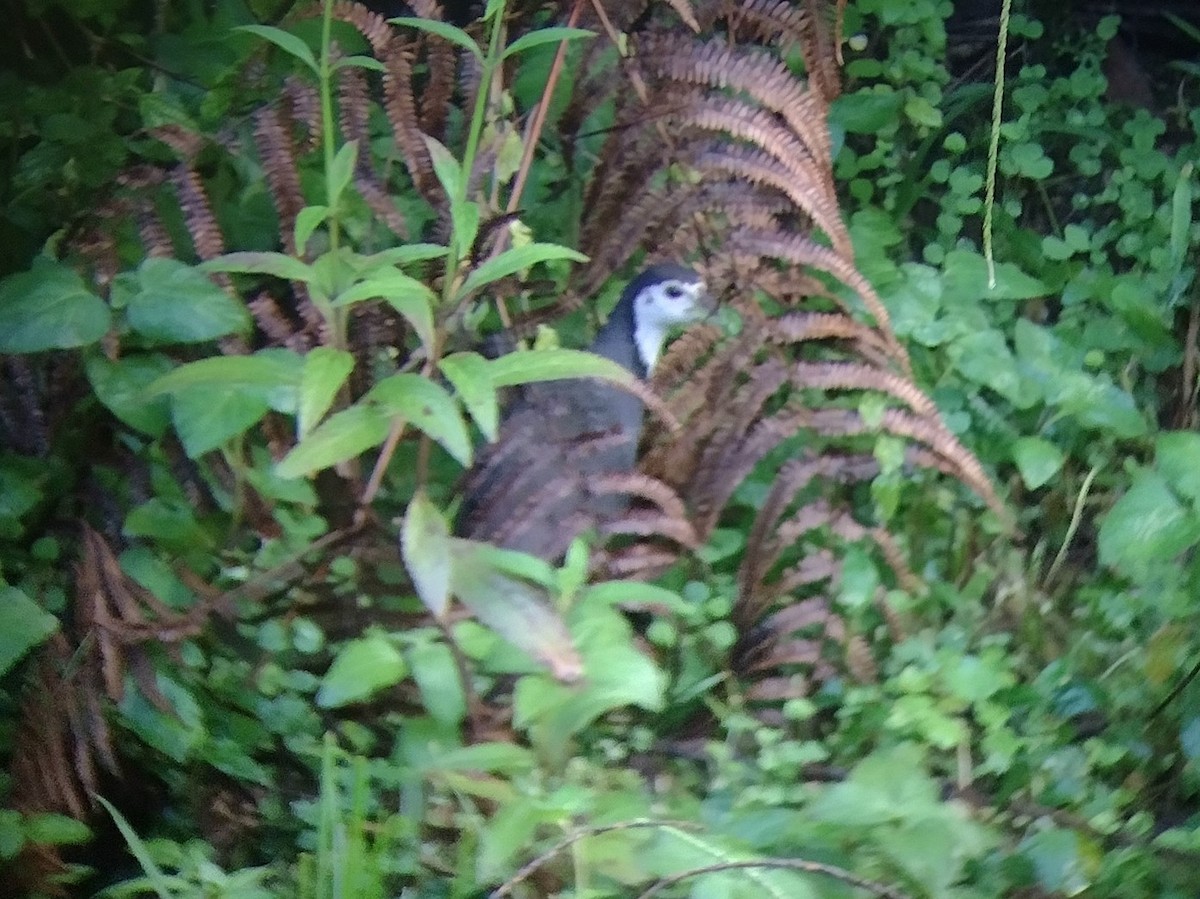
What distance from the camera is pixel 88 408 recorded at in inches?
43.3

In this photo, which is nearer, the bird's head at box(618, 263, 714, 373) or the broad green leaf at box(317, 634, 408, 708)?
the broad green leaf at box(317, 634, 408, 708)

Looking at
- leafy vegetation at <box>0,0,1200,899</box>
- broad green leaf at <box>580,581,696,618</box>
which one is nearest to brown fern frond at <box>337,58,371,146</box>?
leafy vegetation at <box>0,0,1200,899</box>

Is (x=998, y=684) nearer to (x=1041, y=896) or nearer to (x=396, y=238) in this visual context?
(x=1041, y=896)

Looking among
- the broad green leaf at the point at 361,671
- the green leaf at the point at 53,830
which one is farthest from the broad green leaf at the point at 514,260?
the green leaf at the point at 53,830

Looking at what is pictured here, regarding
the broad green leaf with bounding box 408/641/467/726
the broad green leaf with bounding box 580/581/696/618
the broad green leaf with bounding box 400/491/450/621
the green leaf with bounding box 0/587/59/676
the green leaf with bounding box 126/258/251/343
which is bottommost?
the broad green leaf with bounding box 408/641/467/726

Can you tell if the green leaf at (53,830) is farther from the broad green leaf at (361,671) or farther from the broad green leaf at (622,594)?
the broad green leaf at (622,594)

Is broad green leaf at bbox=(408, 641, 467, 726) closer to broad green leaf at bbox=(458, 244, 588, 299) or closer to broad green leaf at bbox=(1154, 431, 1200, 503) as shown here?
broad green leaf at bbox=(458, 244, 588, 299)

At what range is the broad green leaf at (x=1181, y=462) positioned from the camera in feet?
3.58

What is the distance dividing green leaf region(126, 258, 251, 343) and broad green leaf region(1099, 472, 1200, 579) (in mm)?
916

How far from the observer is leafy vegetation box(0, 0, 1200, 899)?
34.9 inches

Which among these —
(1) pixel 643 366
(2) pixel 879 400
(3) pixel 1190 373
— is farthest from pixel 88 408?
(3) pixel 1190 373

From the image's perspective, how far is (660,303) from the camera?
120cm

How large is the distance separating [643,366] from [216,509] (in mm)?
509

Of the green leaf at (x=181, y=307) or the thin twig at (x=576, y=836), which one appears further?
the green leaf at (x=181, y=307)
